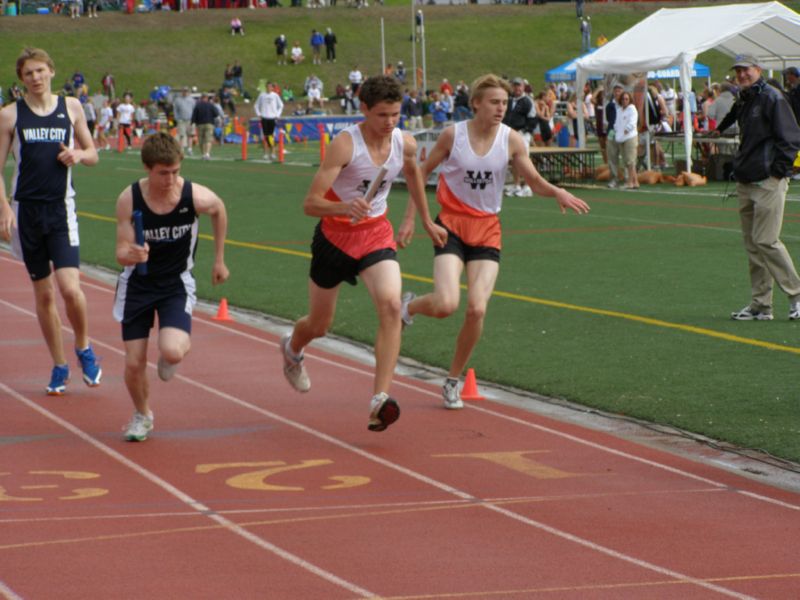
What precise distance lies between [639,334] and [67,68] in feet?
205

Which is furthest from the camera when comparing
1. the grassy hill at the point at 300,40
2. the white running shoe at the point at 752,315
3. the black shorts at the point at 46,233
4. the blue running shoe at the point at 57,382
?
the grassy hill at the point at 300,40

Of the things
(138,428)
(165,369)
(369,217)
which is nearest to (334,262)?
(369,217)

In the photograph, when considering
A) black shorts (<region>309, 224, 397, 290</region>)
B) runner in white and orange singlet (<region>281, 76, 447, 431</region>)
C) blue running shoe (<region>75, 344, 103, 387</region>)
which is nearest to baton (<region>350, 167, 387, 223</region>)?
runner in white and orange singlet (<region>281, 76, 447, 431</region>)

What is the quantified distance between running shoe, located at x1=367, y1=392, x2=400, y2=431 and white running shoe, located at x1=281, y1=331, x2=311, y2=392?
1.29m

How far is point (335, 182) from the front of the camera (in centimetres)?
885

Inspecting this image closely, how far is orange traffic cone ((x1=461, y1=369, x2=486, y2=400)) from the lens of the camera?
10.0 meters

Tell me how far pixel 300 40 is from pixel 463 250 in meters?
70.2

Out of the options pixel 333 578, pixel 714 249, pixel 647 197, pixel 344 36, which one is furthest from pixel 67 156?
pixel 344 36

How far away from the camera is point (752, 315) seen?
42.1 ft

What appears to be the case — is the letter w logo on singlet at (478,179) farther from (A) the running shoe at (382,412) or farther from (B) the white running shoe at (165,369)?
(B) the white running shoe at (165,369)

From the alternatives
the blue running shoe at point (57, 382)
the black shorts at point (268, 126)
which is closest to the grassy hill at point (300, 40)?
the black shorts at point (268, 126)

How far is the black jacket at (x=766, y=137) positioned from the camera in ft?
40.8

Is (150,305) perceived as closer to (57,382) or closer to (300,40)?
(57,382)

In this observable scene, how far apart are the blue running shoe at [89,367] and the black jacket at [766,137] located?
17.7ft
